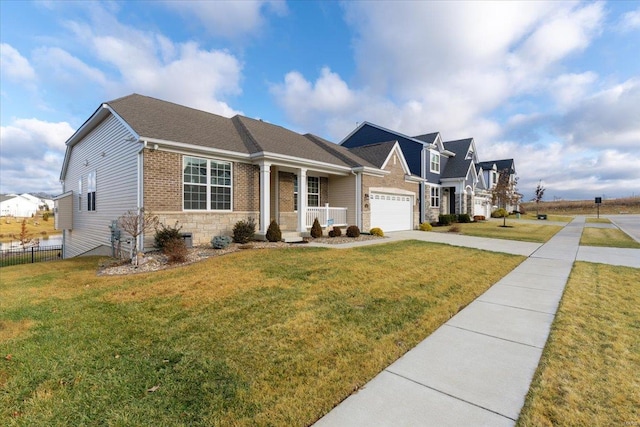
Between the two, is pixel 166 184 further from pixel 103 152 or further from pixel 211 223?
pixel 103 152

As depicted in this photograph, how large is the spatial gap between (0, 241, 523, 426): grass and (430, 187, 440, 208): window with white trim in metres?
20.7

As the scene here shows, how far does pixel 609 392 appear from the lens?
278cm

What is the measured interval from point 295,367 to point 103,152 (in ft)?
46.4

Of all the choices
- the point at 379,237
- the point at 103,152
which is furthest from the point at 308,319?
the point at 103,152

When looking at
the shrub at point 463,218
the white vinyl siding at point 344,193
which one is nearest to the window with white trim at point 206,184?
the white vinyl siding at point 344,193

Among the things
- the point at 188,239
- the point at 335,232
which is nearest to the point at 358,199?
the point at 335,232

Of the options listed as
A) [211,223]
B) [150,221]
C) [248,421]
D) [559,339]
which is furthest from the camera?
[211,223]

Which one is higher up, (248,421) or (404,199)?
(404,199)

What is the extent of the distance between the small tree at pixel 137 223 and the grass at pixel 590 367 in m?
9.58

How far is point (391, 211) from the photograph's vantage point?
18672 millimetres

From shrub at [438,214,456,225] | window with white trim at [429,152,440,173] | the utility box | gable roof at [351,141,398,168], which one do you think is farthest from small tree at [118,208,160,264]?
window with white trim at [429,152,440,173]

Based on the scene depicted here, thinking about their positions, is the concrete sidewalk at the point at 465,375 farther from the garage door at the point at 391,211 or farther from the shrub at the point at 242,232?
the garage door at the point at 391,211

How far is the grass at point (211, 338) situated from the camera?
2598mm

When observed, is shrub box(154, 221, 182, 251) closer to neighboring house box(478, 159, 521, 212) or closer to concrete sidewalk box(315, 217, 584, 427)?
concrete sidewalk box(315, 217, 584, 427)
